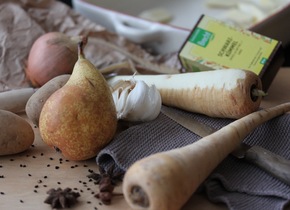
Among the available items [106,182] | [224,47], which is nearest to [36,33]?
[224,47]

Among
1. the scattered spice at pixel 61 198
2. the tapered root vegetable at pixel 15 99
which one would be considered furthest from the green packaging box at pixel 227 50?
the scattered spice at pixel 61 198

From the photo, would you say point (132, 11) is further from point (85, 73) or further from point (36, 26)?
point (85, 73)

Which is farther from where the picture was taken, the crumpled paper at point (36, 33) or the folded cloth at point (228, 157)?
the crumpled paper at point (36, 33)

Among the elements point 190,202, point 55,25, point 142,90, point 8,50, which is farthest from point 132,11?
point 190,202

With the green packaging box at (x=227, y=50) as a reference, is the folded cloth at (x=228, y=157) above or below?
below

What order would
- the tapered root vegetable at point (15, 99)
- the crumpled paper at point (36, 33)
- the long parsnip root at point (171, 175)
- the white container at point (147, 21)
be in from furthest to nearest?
the white container at point (147, 21) < the crumpled paper at point (36, 33) < the tapered root vegetable at point (15, 99) < the long parsnip root at point (171, 175)

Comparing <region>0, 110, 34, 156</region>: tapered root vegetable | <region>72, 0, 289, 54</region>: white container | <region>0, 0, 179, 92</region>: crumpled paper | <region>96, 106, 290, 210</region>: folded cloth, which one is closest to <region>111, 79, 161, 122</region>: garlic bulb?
<region>96, 106, 290, 210</region>: folded cloth

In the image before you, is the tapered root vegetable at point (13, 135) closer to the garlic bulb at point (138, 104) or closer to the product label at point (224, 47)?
the garlic bulb at point (138, 104)
